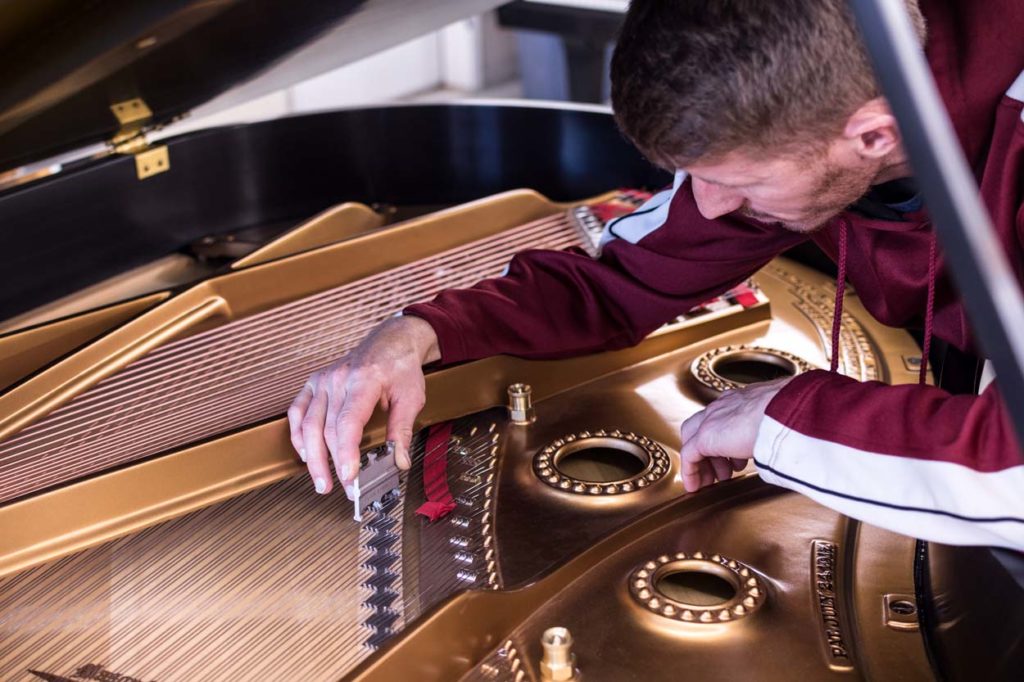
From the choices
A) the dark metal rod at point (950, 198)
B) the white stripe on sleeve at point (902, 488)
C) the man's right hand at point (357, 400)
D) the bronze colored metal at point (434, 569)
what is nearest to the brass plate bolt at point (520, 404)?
the bronze colored metal at point (434, 569)

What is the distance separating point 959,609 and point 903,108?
921 millimetres

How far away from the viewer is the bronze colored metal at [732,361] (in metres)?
2.48

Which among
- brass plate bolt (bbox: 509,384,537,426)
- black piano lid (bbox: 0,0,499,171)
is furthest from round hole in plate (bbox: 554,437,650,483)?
black piano lid (bbox: 0,0,499,171)

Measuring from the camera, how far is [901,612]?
1.77m

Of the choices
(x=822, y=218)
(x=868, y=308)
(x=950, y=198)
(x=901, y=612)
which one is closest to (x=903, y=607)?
(x=901, y=612)

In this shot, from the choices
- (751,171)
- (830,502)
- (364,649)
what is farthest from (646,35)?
(364,649)

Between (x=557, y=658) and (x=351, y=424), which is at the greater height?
(x=351, y=424)

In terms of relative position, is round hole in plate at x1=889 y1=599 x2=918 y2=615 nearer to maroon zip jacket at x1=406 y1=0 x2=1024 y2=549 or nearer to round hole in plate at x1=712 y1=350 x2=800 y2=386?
maroon zip jacket at x1=406 y1=0 x2=1024 y2=549

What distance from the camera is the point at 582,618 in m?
1.79

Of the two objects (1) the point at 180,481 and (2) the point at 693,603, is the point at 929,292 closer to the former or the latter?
(2) the point at 693,603

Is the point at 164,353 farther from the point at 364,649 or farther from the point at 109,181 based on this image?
the point at 364,649

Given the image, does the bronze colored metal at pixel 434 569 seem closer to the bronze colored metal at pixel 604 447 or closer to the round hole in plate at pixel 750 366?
the bronze colored metal at pixel 604 447

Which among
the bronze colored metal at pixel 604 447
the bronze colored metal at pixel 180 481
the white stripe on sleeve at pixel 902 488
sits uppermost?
the white stripe on sleeve at pixel 902 488

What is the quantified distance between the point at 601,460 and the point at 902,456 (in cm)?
77
